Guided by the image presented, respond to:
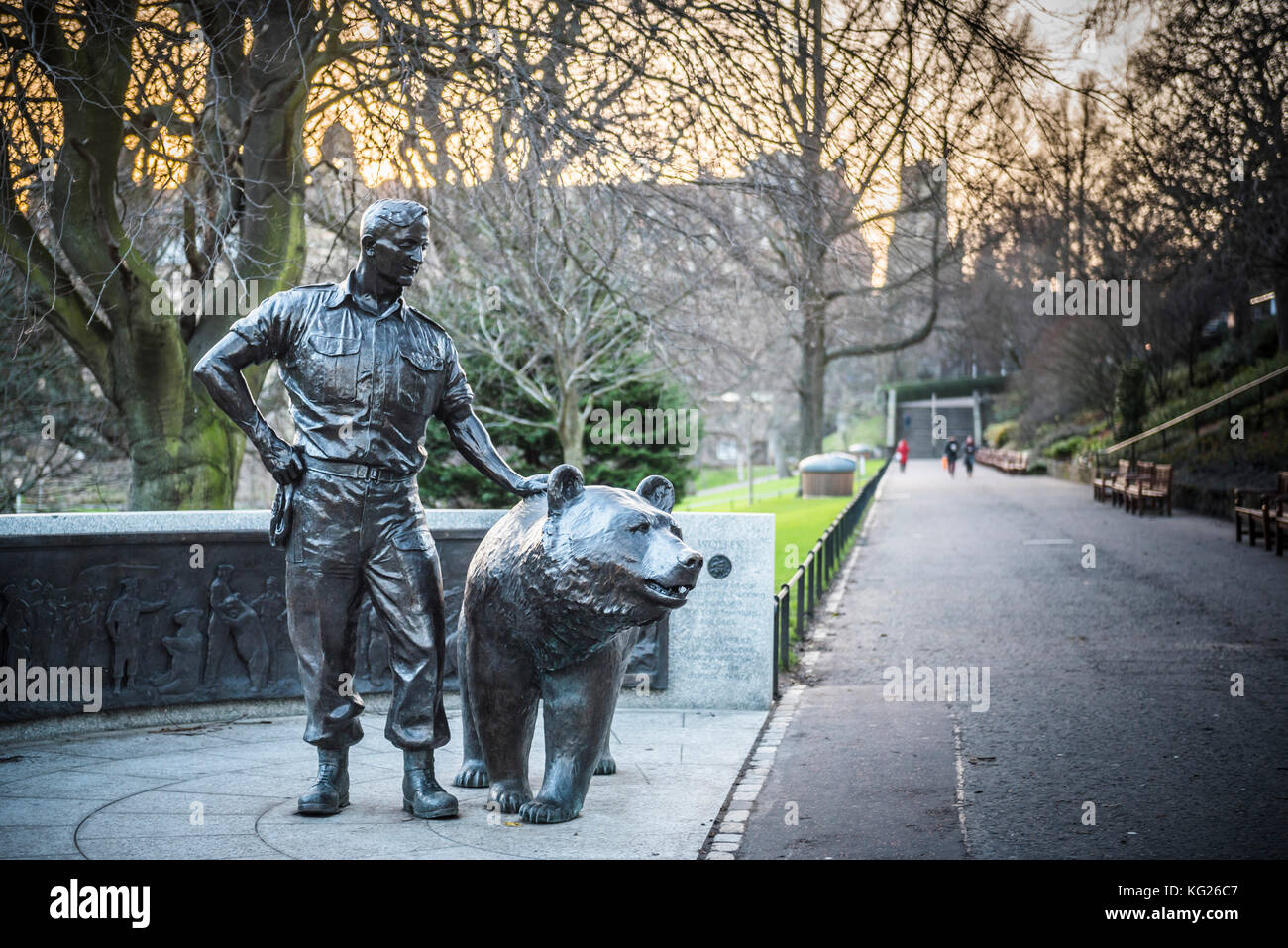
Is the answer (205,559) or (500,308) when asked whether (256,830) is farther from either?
(500,308)

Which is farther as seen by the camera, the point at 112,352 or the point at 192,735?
the point at 112,352

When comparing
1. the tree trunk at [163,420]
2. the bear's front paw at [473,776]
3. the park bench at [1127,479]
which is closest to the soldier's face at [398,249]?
the bear's front paw at [473,776]

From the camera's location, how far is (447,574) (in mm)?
8227

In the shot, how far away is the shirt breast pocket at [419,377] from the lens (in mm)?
5520

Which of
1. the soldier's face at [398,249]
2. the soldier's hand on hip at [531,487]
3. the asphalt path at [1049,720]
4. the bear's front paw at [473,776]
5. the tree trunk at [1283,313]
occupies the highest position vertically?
the tree trunk at [1283,313]

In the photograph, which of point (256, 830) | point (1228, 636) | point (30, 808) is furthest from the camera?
point (1228, 636)

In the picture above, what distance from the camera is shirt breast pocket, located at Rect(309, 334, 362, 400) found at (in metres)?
5.41

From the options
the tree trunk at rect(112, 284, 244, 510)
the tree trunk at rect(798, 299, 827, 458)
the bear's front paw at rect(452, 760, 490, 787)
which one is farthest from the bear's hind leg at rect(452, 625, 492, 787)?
the tree trunk at rect(798, 299, 827, 458)

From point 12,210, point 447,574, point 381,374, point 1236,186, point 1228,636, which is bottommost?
point 1228,636

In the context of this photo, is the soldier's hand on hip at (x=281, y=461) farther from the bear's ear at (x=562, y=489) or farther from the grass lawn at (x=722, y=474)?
the grass lawn at (x=722, y=474)

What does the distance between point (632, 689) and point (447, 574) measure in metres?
1.47

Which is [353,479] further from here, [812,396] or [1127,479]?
[812,396]

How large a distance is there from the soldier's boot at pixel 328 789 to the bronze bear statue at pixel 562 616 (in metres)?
0.63

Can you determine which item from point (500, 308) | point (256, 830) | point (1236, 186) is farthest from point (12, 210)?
point (1236, 186)
